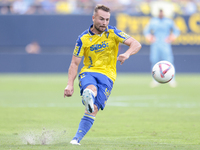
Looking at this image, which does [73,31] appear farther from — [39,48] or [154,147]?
[154,147]

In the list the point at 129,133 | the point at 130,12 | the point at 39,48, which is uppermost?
the point at 130,12

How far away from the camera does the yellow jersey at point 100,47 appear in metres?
5.41

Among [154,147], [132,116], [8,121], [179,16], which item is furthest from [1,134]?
[179,16]

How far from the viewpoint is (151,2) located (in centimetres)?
2291

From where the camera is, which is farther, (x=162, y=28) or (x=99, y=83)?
(x=162, y=28)

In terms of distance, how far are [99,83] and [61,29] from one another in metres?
18.1

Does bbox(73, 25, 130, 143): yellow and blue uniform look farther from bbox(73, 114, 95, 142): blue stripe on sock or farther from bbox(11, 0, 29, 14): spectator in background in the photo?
bbox(11, 0, 29, 14): spectator in background

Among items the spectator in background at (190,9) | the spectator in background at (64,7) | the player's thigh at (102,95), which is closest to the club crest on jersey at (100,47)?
the player's thigh at (102,95)

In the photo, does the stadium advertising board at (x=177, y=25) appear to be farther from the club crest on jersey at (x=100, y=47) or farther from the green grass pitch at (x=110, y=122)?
the club crest on jersey at (x=100, y=47)

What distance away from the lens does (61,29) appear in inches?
907

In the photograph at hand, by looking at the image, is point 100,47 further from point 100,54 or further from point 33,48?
point 33,48

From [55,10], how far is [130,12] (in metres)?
4.40

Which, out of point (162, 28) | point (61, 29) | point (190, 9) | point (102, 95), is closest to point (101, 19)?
point (102, 95)

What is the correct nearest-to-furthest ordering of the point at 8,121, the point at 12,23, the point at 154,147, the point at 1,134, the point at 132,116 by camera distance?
the point at 154,147 → the point at 1,134 → the point at 8,121 → the point at 132,116 → the point at 12,23
